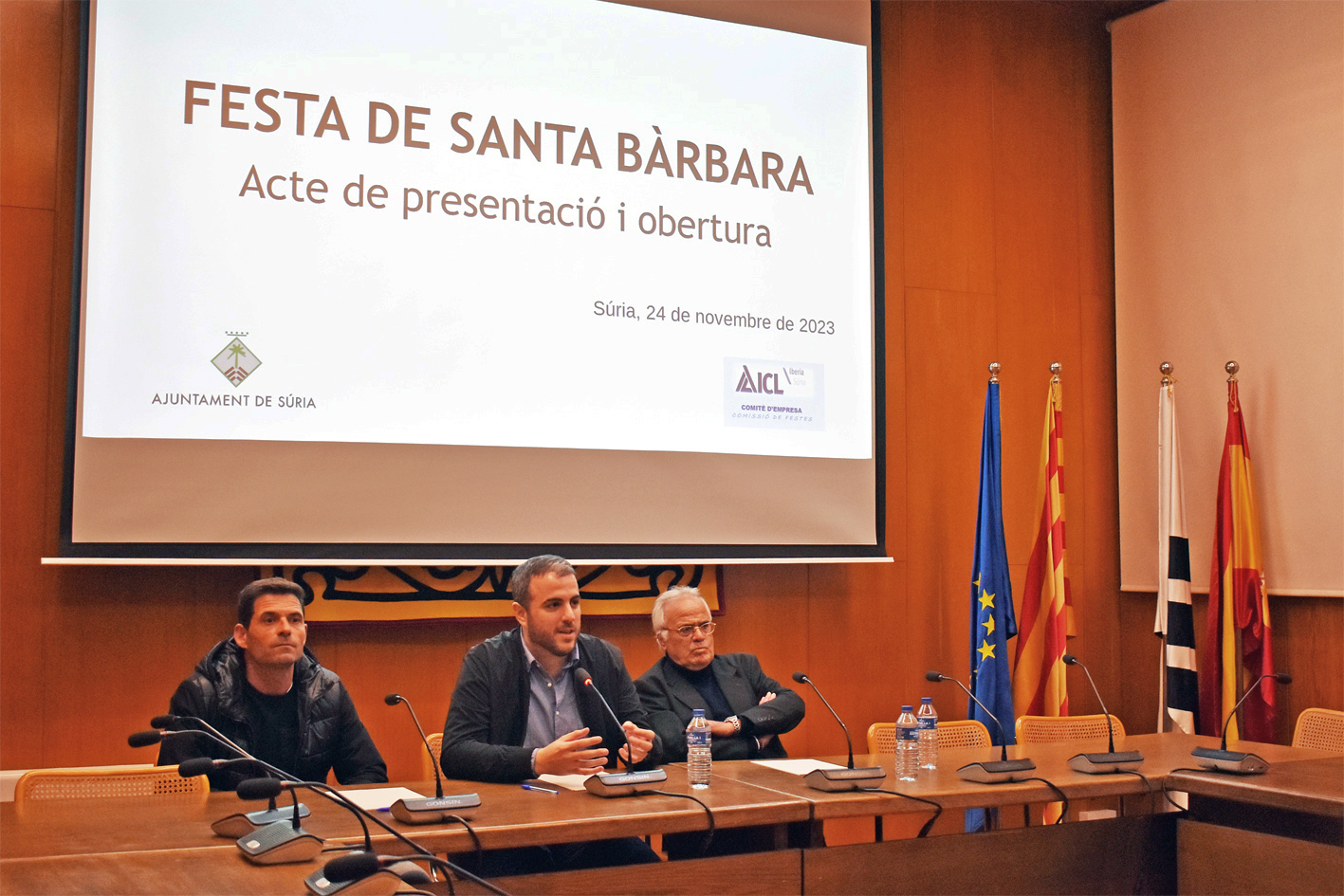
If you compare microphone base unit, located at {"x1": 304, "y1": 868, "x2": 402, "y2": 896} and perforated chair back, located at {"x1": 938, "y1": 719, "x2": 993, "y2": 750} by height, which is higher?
microphone base unit, located at {"x1": 304, "y1": 868, "x2": 402, "y2": 896}

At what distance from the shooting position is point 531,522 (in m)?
4.47

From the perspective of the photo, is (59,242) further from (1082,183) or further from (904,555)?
(1082,183)

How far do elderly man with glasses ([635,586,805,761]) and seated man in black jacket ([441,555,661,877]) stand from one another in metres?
0.19

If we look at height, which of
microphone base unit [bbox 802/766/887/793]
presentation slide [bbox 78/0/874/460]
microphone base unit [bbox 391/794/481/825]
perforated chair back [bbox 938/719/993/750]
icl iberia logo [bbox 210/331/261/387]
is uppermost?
presentation slide [bbox 78/0/874/460]

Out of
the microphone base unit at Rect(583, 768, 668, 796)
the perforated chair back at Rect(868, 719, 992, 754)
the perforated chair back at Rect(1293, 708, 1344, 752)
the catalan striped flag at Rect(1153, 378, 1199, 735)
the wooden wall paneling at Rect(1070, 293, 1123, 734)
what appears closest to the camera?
the microphone base unit at Rect(583, 768, 668, 796)

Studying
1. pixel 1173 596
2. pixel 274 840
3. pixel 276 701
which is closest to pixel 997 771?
pixel 274 840

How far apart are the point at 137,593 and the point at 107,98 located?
1.71 meters

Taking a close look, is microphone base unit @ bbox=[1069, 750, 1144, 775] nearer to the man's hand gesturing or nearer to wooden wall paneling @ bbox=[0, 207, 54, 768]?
the man's hand gesturing

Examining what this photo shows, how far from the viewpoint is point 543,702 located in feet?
11.2

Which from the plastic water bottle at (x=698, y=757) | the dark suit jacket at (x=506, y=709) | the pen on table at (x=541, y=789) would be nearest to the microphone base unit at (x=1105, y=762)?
the plastic water bottle at (x=698, y=757)

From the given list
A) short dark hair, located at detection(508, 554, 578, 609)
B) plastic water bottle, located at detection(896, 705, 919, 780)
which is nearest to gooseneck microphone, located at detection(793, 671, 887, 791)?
plastic water bottle, located at detection(896, 705, 919, 780)

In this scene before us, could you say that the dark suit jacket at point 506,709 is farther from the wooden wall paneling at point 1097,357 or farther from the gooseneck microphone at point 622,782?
the wooden wall paneling at point 1097,357

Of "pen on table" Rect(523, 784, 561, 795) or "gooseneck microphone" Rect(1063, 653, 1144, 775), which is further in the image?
"gooseneck microphone" Rect(1063, 653, 1144, 775)

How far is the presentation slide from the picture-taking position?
4.05 meters
